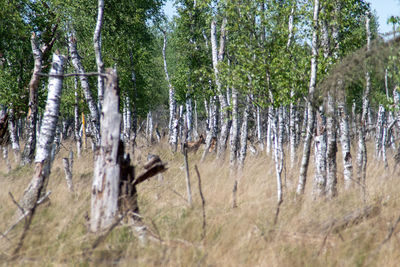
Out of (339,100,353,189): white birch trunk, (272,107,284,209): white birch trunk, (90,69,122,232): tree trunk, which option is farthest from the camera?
(339,100,353,189): white birch trunk

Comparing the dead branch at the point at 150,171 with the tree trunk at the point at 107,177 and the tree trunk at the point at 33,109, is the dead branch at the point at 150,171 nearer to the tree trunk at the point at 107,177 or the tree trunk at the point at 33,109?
the tree trunk at the point at 107,177

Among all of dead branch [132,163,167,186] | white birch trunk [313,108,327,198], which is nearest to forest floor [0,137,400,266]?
dead branch [132,163,167,186]

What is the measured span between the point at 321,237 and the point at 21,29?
11.1 metres

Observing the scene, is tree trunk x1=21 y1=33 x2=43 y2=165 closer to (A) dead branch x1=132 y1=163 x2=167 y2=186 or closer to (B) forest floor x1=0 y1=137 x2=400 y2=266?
(B) forest floor x1=0 y1=137 x2=400 y2=266

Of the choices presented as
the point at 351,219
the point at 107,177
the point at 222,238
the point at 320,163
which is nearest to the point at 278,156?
the point at 320,163

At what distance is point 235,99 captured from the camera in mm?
11445

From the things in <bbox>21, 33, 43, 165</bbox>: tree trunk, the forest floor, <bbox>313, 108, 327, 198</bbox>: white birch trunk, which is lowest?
the forest floor

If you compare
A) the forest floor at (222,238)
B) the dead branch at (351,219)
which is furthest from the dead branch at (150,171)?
the dead branch at (351,219)

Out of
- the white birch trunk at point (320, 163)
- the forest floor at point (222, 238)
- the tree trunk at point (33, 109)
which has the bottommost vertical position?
the forest floor at point (222, 238)

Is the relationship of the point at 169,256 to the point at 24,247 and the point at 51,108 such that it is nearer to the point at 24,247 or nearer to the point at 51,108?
the point at 24,247

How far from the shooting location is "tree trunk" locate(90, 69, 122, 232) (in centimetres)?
368

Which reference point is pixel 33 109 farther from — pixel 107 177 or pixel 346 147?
pixel 346 147

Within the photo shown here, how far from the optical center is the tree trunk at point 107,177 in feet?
12.1

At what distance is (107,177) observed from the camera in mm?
3705
